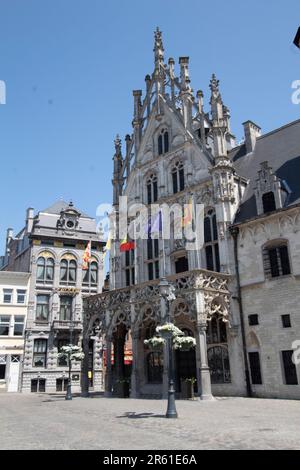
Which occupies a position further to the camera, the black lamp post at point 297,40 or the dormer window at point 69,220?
the dormer window at point 69,220

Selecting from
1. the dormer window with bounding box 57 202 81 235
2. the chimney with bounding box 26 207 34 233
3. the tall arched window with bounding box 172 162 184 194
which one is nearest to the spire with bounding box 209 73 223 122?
the tall arched window with bounding box 172 162 184 194

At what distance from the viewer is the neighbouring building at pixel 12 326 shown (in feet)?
133

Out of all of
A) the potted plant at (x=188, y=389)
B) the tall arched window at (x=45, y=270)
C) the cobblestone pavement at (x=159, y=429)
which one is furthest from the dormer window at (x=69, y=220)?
the cobblestone pavement at (x=159, y=429)

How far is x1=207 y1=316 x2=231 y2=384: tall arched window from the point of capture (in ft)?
83.9

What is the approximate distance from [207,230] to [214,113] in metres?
7.98

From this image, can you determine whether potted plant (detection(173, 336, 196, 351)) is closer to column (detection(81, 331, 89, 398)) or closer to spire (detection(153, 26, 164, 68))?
column (detection(81, 331, 89, 398))

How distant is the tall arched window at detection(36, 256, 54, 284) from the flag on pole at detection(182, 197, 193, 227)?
20.6m

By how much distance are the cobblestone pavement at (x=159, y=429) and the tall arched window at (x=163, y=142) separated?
2076 centimetres

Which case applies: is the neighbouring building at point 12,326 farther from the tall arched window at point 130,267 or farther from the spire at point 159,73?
the spire at point 159,73

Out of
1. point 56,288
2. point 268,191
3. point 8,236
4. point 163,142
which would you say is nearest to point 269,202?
point 268,191

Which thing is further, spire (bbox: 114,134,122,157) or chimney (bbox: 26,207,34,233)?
chimney (bbox: 26,207,34,233)

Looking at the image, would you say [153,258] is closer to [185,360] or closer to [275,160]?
[185,360]

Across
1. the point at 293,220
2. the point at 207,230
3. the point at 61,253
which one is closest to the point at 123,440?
the point at 293,220

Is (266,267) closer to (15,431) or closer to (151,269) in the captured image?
(151,269)
